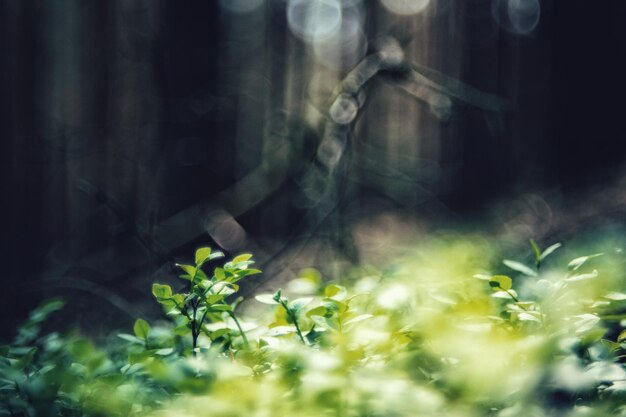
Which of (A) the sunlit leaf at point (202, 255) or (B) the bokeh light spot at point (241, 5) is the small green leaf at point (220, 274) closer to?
(A) the sunlit leaf at point (202, 255)

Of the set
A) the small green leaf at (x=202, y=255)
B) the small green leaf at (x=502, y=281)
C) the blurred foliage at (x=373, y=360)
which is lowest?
the blurred foliage at (x=373, y=360)

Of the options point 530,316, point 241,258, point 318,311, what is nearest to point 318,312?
point 318,311

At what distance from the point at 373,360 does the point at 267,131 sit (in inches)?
101

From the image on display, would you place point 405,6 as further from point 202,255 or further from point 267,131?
point 202,255

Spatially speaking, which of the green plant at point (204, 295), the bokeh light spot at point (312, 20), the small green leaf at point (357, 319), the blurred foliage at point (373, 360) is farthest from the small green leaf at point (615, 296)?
the bokeh light spot at point (312, 20)

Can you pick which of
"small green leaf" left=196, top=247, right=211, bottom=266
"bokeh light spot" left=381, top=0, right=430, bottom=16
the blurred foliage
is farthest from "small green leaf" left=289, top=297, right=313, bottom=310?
"bokeh light spot" left=381, top=0, right=430, bottom=16

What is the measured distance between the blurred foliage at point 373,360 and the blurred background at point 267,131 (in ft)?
3.82

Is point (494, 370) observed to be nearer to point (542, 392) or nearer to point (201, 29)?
point (542, 392)

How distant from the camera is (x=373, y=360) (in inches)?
22.2

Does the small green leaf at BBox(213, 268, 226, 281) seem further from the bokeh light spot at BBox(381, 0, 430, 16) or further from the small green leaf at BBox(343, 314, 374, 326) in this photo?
the bokeh light spot at BBox(381, 0, 430, 16)

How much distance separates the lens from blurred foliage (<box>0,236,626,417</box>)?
434 mm

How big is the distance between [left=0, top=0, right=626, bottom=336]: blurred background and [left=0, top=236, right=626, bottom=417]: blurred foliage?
1.16 meters

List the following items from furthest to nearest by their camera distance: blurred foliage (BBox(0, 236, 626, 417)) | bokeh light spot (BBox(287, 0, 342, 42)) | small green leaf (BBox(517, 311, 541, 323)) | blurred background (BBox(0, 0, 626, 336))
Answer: bokeh light spot (BBox(287, 0, 342, 42)) < blurred background (BBox(0, 0, 626, 336)) < small green leaf (BBox(517, 311, 541, 323)) < blurred foliage (BBox(0, 236, 626, 417))

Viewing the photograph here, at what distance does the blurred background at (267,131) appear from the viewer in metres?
2.56
